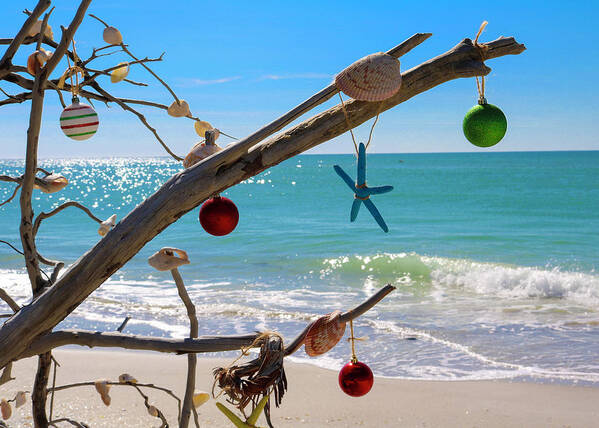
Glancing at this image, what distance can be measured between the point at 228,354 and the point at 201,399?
5.12 metres

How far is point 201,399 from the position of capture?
1.83 meters

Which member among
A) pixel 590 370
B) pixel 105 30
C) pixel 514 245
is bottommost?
pixel 590 370

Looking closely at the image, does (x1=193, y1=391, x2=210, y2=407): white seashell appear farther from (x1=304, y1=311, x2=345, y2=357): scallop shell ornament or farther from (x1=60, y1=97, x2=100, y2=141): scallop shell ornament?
(x1=60, y1=97, x2=100, y2=141): scallop shell ornament

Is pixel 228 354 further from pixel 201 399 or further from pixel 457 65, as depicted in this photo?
pixel 457 65

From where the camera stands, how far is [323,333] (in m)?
1.22

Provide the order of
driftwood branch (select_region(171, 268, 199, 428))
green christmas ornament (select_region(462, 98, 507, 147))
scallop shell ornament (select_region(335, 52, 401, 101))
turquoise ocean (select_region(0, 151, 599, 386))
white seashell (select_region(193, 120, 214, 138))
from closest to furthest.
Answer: scallop shell ornament (select_region(335, 52, 401, 101)) → green christmas ornament (select_region(462, 98, 507, 147)) → driftwood branch (select_region(171, 268, 199, 428)) → white seashell (select_region(193, 120, 214, 138)) → turquoise ocean (select_region(0, 151, 599, 386))

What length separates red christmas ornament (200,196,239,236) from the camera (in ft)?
4.60

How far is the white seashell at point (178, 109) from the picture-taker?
5.57 ft

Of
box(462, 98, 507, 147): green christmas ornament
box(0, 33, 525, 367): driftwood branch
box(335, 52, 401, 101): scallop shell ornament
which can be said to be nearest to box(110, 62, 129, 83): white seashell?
box(0, 33, 525, 367): driftwood branch

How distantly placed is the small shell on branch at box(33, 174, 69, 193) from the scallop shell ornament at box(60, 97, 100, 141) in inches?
6.2

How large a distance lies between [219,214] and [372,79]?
0.52 metres

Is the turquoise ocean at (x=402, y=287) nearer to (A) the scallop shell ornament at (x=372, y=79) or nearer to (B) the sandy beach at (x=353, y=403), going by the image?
(B) the sandy beach at (x=353, y=403)

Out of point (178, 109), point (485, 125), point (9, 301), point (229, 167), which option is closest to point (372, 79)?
point (229, 167)

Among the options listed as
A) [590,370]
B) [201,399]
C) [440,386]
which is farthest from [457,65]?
[590,370]
